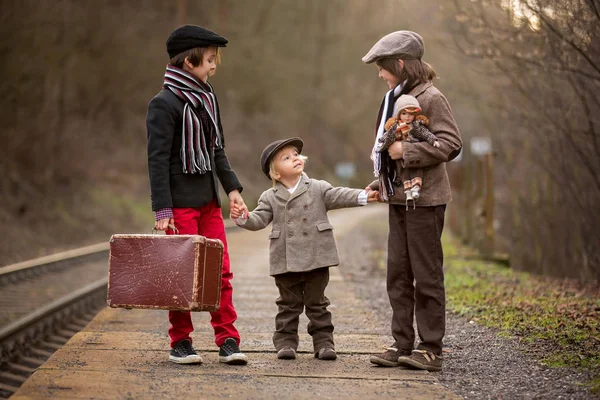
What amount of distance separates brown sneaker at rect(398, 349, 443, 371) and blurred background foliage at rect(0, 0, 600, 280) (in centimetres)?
322

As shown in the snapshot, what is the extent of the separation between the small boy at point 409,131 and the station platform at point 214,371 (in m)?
1.13

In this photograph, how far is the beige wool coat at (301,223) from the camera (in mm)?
5312

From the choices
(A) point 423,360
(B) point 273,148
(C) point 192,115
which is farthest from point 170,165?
(A) point 423,360

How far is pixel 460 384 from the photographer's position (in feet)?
15.0

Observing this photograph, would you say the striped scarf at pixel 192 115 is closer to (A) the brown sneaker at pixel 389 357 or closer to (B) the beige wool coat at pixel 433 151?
(B) the beige wool coat at pixel 433 151

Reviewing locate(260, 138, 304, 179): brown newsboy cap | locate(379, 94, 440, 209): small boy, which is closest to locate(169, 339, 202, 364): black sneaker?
locate(260, 138, 304, 179): brown newsboy cap

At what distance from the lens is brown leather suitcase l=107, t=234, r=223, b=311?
4.80 m

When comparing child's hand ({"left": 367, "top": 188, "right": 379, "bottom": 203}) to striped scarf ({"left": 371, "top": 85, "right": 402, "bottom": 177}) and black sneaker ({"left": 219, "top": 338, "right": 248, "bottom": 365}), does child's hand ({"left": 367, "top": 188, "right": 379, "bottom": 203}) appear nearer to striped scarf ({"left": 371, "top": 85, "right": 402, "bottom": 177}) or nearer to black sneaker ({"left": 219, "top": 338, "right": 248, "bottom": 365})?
striped scarf ({"left": 371, "top": 85, "right": 402, "bottom": 177})

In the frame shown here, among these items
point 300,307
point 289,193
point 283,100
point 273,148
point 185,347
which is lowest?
point 185,347

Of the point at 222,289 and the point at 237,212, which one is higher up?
the point at 237,212

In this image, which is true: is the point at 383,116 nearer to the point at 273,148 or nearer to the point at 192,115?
the point at 273,148

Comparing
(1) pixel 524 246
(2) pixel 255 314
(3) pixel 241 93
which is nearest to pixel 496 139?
(1) pixel 524 246

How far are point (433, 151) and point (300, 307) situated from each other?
1.43 metres

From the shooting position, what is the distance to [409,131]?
16.2 ft
